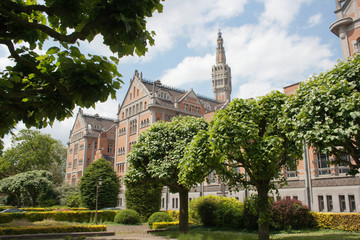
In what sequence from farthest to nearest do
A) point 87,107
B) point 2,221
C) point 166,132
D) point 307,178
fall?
point 2,221 < point 307,178 < point 166,132 < point 87,107

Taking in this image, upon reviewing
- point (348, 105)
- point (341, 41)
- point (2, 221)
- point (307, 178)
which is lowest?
point (2, 221)

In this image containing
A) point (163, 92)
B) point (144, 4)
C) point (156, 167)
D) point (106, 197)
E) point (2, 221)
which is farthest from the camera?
point (163, 92)

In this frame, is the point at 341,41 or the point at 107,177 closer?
the point at 341,41

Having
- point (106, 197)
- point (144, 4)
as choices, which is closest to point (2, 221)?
point (106, 197)

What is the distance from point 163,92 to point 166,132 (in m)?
30.7

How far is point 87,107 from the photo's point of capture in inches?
250

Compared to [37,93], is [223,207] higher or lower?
lower

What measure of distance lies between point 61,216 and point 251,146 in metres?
24.9

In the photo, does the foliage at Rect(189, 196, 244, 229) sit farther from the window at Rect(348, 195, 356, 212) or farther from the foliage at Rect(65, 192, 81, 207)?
the foliage at Rect(65, 192, 81, 207)

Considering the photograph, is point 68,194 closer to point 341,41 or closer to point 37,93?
point 341,41

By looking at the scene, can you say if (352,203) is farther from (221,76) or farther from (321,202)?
(221,76)

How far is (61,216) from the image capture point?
3170 cm

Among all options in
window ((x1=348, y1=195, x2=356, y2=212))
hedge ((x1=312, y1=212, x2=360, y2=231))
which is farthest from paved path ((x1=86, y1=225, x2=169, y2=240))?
window ((x1=348, y1=195, x2=356, y2=212))

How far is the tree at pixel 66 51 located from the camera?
224 inches
